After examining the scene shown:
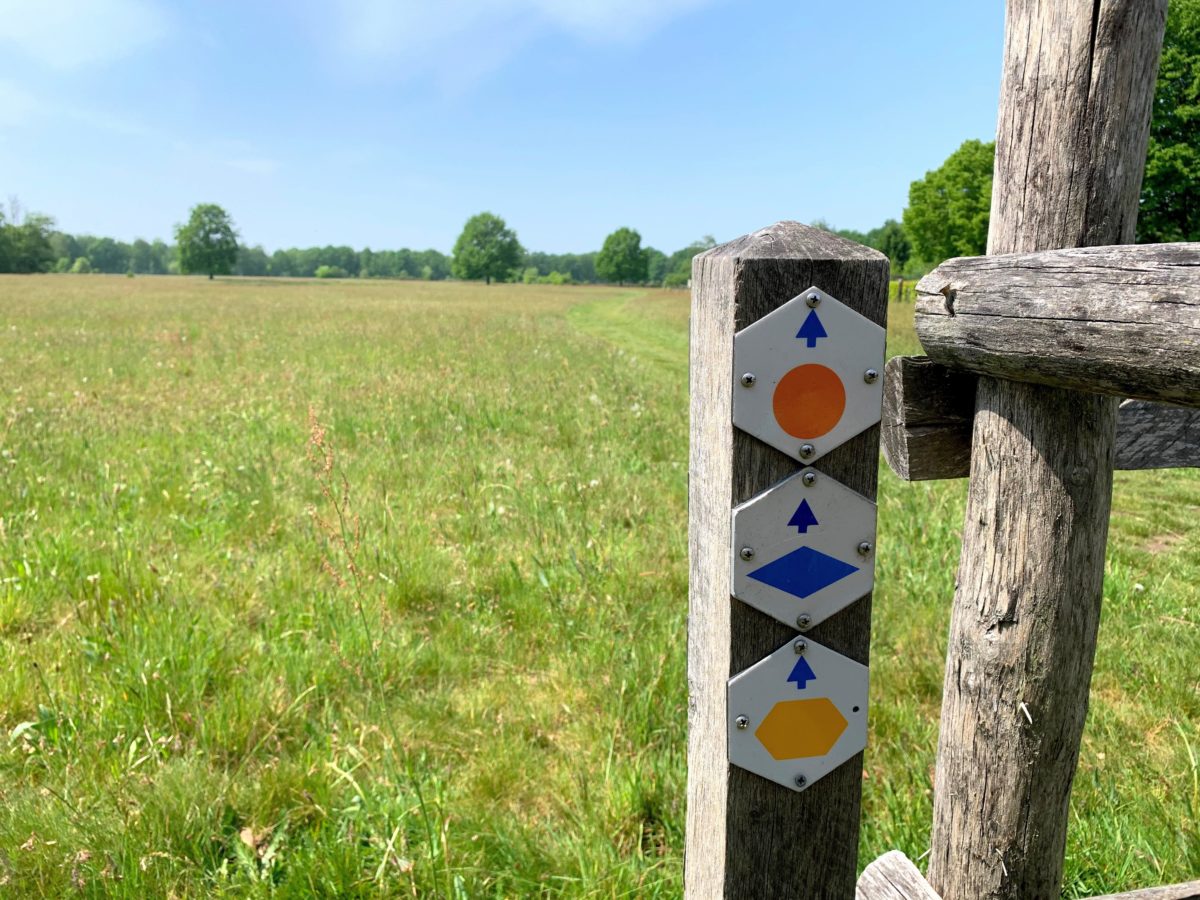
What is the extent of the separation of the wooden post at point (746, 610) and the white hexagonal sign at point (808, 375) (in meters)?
0.02

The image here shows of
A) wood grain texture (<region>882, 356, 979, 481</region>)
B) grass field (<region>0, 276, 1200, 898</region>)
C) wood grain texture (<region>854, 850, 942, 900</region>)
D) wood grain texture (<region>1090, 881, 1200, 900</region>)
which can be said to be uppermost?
wood grain texture (<region>882, 356, 979, 481</region>)

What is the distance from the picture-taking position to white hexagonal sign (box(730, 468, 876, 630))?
1.23 meters

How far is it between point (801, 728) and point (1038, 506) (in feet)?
1.87

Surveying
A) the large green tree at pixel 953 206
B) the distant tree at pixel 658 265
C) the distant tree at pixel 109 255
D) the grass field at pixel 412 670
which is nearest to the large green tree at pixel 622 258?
the distant tree at pixel 658 265

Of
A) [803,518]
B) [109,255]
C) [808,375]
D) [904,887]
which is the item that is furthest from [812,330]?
[109,255]

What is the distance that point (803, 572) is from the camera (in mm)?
1264

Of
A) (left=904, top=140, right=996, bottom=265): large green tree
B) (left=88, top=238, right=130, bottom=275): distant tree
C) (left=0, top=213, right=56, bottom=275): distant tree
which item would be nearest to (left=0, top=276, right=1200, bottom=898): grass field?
(left=904, top=140, right=996, bottom=265): large green tree

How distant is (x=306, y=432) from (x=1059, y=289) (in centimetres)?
710

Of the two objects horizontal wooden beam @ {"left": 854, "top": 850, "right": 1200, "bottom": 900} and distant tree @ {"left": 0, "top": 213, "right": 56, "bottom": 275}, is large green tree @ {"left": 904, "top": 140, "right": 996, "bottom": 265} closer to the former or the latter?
horizontal wooden beam @ {"left": 854, "top": 850, "right": 1200, "bottom": 900}

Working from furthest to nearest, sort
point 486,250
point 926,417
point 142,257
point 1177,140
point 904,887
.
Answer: point 142,257 → point 486,250 → point 1177,140 → point 904,887 → point 926,417

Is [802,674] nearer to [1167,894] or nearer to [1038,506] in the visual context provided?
[1038,506]

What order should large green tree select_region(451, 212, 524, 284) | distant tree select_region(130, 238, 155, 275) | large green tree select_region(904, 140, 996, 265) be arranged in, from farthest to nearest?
1. distant tree select_region(130, 238, 155, 275)
2. large green tree select_region(451, 212, 524, 284)
3. large green tree select_region(904, 140, 996, 265)

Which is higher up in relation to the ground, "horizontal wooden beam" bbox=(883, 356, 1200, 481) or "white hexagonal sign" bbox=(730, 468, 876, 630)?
"horizontal wooden beam" bbox=(883, 356, 1200, 481)

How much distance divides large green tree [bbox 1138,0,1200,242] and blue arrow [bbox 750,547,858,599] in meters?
36.0
